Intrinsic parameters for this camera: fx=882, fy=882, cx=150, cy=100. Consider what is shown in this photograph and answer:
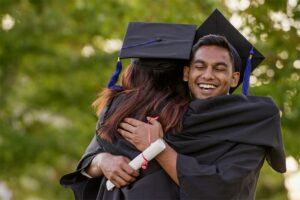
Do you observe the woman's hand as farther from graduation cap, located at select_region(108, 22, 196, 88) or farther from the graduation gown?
graduation cap, located at select_region(108, 22, 196, 88)

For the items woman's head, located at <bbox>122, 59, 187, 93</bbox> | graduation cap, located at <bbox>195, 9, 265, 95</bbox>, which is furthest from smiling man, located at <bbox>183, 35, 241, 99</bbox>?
graduation cap, located at <bbox>195, 9, 265, 95</bbox>

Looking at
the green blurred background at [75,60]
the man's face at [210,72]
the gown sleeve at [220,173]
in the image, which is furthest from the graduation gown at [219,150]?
the green blurred background at [75,60]

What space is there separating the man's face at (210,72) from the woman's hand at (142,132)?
0.33 m

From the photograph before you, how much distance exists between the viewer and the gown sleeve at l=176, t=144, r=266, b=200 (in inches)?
184

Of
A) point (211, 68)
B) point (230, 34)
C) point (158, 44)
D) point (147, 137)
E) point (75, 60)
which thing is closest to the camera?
point (147, 137)

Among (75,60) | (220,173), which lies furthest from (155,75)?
(75,60)

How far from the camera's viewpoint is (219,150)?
4770 millimetres

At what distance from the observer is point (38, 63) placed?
550 inches

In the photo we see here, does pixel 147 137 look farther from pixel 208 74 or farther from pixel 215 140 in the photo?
pixel 208 74

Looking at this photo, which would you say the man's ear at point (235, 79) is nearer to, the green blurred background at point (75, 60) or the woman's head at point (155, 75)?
the woman's head at point (155, 75)

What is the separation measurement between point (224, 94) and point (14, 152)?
326 inches

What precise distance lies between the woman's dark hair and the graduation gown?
0.08 meters

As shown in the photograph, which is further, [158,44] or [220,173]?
[158,44]

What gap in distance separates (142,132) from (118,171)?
257mm
